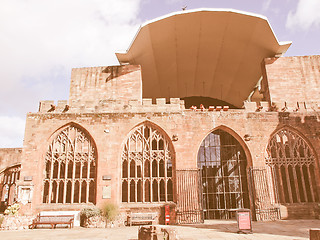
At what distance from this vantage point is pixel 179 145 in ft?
54.7

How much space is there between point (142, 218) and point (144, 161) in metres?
3.26

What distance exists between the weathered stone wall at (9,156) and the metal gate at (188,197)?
618 inches

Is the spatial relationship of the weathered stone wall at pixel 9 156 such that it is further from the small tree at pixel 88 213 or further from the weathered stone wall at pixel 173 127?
the small tree at pixel 88 213

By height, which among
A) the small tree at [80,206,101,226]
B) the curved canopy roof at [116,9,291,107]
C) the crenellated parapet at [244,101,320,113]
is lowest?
the small tree at [80,206,101,226]

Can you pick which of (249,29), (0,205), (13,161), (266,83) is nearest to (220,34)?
(249,29)

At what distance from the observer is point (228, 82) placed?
28875 mm

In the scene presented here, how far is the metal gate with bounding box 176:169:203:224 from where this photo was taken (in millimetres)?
15430

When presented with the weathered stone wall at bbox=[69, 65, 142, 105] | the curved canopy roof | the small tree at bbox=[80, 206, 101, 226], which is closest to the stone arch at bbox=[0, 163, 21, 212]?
the weathered stone wall at bbox=[69, 65, 142, 105]

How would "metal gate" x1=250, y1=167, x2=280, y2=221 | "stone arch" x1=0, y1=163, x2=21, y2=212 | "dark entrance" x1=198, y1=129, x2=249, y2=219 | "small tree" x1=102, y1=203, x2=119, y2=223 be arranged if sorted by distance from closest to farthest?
"small tree" x1=102, y1=203, x2=119, y2=223 < "metal gate" x1=250, y1=167, x2=280, y2=221 < "dark entrance" x1=198, y1=129, x2=249, y2=219 < "stone arch" x1=0, y1=163, x2=21, y2=212

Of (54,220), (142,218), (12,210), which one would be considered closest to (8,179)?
(12,210)

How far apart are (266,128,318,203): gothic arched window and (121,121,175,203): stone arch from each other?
6129 millimetres

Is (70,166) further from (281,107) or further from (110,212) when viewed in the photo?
(281,107)

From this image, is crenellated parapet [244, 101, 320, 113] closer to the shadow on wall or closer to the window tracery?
the shadow on wall

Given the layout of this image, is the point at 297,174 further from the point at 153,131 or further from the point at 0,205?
the point at 0,205
